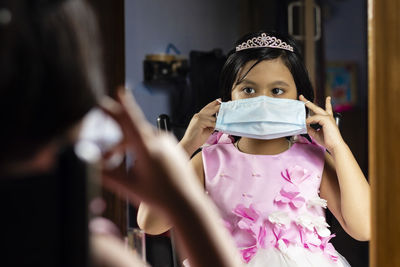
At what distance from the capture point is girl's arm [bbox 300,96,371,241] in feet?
2.92

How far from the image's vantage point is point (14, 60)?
291 mm

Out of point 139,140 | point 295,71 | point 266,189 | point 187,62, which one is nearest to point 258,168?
point 266,189

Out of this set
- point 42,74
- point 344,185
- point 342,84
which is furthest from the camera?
point 342,84

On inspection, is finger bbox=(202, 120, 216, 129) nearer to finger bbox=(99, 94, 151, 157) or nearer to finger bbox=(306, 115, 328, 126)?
finger bbox=(306, 115, 328, 126)

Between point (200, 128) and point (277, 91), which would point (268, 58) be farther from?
point (200, 128)

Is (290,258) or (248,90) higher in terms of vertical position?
(248,90)

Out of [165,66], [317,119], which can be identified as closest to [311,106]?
[317,119]

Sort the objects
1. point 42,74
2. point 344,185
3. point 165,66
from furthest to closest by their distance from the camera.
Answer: point 165,66 < point 344,185 < point 42,74

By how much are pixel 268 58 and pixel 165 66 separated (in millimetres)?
794

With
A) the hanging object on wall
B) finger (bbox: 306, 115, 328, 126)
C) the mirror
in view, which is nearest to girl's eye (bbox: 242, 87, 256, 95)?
finger (bbox: 306, 115, 328, 126)

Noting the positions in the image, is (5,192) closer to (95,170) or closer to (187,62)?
(95,170)

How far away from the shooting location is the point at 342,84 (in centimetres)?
151
